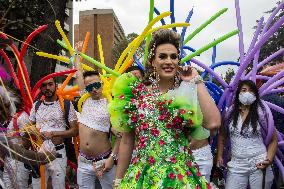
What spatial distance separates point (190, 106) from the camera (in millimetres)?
2998

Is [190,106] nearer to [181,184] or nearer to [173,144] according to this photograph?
[173,144]

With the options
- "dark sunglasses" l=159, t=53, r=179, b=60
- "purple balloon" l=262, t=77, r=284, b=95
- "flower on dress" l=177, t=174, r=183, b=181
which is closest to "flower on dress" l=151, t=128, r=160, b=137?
"flower on dress" l=177, t=174, r=183, b=181

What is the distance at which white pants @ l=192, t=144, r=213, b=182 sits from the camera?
5.11 meters

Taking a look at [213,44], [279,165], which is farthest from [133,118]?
[279,165]

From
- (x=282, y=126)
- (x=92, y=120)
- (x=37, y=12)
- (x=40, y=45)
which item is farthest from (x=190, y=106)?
(x=37, y=12)

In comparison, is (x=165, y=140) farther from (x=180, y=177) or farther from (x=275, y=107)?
(x=275, y=107)

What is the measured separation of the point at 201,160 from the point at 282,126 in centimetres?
133

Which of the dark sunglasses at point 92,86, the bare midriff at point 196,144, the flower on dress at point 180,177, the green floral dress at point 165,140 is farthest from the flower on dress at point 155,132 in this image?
the dark sunglasses at point 92,86

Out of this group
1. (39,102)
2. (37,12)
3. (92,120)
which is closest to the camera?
(92,120)

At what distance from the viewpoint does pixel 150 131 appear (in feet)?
9.98

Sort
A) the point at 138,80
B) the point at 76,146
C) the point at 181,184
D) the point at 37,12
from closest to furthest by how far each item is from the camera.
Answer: the point at 181,184 → the point at 138,80 → the point at 76,146 → the point at 37,12

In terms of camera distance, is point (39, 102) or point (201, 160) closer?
point (201, 160)

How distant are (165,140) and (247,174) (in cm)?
247

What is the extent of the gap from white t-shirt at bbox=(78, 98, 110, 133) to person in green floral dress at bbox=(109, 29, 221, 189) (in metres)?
2.28
